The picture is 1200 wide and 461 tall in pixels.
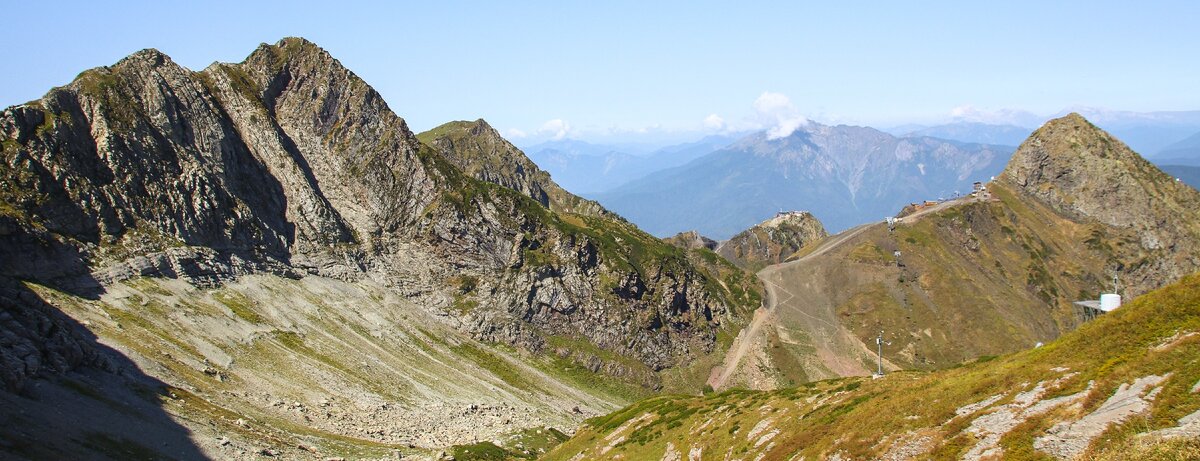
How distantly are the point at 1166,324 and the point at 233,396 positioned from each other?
83407mm

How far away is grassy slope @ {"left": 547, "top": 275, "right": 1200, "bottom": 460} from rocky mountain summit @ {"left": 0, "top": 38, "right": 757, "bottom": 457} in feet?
166

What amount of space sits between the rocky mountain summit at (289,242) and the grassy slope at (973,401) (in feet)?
166

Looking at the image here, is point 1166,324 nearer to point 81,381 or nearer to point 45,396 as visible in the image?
point 45,396

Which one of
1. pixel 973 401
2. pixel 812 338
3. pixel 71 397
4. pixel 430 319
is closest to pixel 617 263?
pixel 430 319

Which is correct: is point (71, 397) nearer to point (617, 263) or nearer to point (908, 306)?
point (617, 263)

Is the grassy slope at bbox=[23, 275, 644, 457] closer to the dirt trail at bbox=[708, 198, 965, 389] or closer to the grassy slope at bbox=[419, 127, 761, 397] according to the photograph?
the grassy slope at bbox=[419, 127, 761, 397]

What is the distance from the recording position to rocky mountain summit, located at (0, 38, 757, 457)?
9462 centimetres

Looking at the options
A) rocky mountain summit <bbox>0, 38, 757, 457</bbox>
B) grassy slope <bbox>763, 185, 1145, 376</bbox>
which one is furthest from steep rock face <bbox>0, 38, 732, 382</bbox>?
grassy slope <bbox>763, 185, 1145, 376</bbox>

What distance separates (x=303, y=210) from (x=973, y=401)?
132 m

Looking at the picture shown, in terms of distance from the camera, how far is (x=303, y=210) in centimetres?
14188

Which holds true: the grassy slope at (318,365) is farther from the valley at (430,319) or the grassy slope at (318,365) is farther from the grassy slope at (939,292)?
the grassy slope at (939,292)

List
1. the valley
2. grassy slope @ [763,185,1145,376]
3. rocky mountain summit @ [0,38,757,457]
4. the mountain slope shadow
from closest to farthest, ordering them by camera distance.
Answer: the valley < the mountain slope shadow < rocky mountain summit @ [0,38,757,457] < grassy slope @ [763,185,1145,376]


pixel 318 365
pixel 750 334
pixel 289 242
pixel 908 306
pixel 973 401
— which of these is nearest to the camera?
pixel 973 401

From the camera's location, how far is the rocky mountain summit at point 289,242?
94.6 meters
